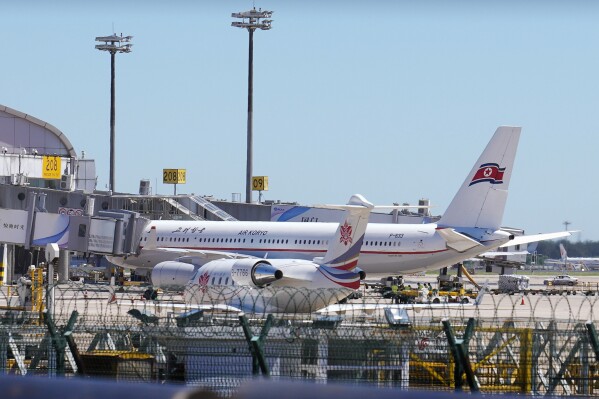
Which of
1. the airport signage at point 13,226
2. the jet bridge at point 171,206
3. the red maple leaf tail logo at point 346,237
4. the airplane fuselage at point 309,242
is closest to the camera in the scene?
the red maple leaf tail logo at point 346,237

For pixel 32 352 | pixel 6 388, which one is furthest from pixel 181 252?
pixel 6 388

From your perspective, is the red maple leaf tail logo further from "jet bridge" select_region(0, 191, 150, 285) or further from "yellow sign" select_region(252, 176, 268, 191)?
"yellow sign" select_region(252, 176, 268, 191)

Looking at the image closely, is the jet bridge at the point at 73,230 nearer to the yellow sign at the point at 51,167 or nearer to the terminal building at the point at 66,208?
the terminal building at the point at 66,208

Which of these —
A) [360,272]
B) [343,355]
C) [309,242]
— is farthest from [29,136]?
[343,355]

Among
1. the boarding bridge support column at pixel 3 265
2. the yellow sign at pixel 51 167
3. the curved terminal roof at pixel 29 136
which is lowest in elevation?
the boarding bridge support column at pixel 3 265

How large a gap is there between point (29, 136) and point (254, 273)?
4723 cm

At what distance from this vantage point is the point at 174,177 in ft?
326

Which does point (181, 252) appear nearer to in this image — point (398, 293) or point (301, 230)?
point (301, 230)

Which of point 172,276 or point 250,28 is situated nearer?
point 172,276

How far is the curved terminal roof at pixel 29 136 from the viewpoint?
80.7m

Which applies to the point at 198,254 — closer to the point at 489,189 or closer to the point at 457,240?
the point at 457,240

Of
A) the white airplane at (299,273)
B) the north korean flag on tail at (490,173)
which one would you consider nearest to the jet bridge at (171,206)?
the north korean flag on tail at (490,173)

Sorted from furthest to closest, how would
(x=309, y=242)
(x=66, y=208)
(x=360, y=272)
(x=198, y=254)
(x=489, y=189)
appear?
(x=66, y=208)
(x=198, y=254)
(x=309, y=242)
(x=489, y=189)
(x=360, y=272)

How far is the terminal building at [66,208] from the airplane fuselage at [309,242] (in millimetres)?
2027
